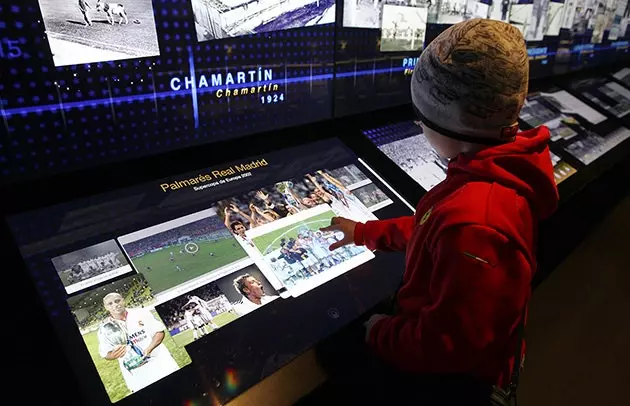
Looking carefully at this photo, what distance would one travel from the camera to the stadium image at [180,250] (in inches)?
45.8

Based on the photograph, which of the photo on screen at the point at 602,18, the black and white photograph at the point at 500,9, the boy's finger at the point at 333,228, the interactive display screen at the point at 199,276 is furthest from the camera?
the photo on screen at the point at 602,18

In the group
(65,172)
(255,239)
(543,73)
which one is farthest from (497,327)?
(543,73)

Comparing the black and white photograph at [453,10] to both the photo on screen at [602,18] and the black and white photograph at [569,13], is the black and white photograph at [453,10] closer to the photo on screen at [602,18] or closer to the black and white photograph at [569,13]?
the black and white photograph at [569,13]

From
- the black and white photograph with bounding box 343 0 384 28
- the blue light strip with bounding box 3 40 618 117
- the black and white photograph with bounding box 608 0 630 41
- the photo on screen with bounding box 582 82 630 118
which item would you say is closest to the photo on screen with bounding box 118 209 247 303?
the blue light strip with bounding box 3 40 618 117

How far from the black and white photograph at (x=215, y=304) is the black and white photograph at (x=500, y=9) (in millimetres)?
1963

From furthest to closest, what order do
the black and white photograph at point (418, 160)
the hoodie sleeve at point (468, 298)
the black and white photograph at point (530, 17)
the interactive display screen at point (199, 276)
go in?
the black and white photograph at point (530, 17) → the black and white photograph at point (418, 160) → the interactive display screen at point (199, 276) → the hoodie sleeve at point (468, 298)

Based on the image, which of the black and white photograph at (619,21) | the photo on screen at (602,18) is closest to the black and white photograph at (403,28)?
the photo on screen at (602,18)

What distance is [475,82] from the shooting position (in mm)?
902

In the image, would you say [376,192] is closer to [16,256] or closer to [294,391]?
[294,391]

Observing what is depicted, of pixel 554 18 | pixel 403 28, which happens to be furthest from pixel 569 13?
pixel 403 28

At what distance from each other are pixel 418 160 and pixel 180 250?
1.01m

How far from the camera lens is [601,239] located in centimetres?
320

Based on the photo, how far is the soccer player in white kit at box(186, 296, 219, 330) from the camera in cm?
110

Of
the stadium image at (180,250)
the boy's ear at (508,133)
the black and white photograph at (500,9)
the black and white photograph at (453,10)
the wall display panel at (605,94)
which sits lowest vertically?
the wall display panel at (605,94)
